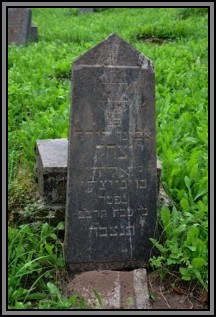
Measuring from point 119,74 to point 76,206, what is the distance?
2.84 ft

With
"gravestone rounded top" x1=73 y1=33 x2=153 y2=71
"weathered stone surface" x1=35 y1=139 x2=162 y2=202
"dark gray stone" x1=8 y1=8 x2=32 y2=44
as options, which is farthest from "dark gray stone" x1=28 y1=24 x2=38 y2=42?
"gravestone rounded top" x1=73 y1=33 x2=153 y2=71

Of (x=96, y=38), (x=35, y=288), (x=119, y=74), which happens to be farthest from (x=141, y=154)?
(x=96, y=38)

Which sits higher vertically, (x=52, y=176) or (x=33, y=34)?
(x=33, y=34)

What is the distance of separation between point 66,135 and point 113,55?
64.6 inches

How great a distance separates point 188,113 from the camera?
5695mm

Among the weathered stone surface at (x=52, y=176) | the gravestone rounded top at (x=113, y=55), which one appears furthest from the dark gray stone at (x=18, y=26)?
the gravestone rounded top at (x=113, y=55)

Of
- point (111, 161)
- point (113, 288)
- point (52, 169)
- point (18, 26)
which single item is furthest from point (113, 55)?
point (18, 26)

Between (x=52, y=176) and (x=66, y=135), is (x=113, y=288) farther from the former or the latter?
(x=66, y=135)

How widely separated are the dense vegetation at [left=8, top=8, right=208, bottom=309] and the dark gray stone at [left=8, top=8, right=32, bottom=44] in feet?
1.42

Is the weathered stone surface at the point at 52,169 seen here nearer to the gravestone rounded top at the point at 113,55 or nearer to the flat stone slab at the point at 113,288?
the flat stone slab at the point at 113,288

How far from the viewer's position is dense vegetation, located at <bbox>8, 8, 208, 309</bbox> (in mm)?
3436

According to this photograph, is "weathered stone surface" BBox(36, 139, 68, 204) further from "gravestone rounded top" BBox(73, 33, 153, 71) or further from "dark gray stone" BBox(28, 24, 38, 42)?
"dark gray stone" BBox(28, 24, 38, 42)

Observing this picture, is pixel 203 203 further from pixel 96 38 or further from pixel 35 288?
pixel 96 38

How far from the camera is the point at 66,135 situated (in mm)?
4961
